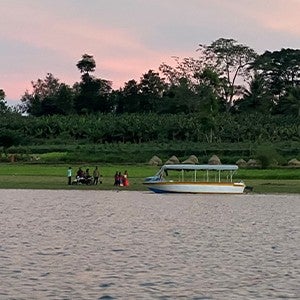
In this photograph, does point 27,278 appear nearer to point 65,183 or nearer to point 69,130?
point 65,183

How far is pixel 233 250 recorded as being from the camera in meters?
21.9

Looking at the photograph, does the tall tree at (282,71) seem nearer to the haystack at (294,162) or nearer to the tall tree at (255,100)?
the tall tree at (255,100)

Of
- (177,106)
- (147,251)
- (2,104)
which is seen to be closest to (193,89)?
(177,106)

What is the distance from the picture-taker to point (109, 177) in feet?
200

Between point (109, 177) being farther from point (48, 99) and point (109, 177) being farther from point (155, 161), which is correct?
point (48, 99)

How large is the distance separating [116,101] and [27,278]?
107 m

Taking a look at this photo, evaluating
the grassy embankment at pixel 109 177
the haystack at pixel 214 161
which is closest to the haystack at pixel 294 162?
the grassy embankment at pixel 109 177

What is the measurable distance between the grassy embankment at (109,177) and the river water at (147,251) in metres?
12.2

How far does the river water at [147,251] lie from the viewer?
51.8ft

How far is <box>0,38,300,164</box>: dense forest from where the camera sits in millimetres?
93188

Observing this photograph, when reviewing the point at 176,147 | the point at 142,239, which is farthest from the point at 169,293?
the point at 176,147

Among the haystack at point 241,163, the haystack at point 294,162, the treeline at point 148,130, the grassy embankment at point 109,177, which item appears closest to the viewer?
the grassy embankment at point 109,177

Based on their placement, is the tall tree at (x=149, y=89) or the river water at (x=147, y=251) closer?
the river water at (x=147, y=251)

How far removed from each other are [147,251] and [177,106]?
92871 millimetres
